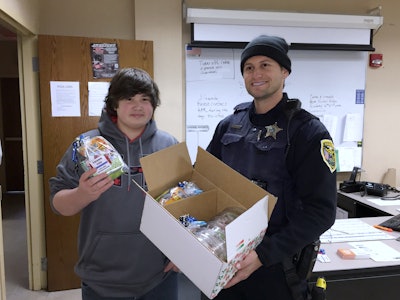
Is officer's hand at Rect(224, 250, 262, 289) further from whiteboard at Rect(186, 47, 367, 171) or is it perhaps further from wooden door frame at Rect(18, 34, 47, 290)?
wooden door frame at Rect(18, 34, 47, 290)

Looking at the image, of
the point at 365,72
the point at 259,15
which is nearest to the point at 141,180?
the point at 259,15

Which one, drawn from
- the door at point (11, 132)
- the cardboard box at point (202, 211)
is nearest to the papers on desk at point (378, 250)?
the cardboard box at point (202, 211)

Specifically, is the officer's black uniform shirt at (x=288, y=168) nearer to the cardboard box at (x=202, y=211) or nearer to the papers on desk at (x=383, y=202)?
the cardboard box at (x=202, y=211)

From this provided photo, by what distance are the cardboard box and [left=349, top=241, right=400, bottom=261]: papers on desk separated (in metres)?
0.98

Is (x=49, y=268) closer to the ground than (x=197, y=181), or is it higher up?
closer to the ground

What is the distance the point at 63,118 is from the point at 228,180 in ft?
6.42

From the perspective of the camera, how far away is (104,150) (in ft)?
3.45

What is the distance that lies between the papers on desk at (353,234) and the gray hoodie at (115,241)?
1.11 metres

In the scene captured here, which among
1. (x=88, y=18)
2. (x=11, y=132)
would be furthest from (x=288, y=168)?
(x=11, y=132)

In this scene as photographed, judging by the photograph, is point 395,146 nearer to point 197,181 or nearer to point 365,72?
point 365,72

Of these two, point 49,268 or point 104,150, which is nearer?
point 104,150

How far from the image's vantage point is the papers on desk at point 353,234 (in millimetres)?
1911

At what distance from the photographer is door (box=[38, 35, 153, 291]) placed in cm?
257

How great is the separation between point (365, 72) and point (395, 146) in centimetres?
89
